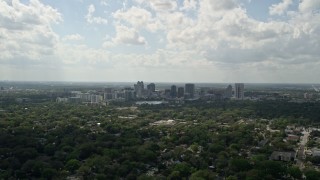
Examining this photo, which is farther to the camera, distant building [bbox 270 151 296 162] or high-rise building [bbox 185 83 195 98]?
high-rise building [bbox 185 83 195 98]

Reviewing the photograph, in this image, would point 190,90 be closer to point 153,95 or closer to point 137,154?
point 153,95

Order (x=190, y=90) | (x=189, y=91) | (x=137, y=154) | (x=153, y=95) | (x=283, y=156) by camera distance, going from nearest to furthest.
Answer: (x=137, y=154), (x=283, y=156), (x=189, y=91), (x=190, y=90), (x=153, y=95)

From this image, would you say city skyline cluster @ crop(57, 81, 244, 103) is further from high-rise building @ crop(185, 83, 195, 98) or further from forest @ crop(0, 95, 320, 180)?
forest @ crop(0, 95, 320, 180)

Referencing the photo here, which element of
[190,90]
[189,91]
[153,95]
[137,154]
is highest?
[190,90]

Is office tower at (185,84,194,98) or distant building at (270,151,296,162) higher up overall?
office tower at (185,84,194,98)

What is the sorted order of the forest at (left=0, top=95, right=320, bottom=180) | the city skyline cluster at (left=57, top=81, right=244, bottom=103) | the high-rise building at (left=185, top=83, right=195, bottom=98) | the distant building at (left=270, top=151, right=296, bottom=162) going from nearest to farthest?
1. the forest at (left=0, top=95, right=320, bottom=180)
2. the distant building at (left=270, top=151, right=296, bottom=162)
3. the city skyline cluster at (left=57, top=81, right=244, bottom=103)
4. the high-rise building at (left=185, top=83, right=195, bottom=98)

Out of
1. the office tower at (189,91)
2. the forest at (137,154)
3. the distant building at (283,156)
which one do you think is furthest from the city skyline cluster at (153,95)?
the distant building at (283,156)

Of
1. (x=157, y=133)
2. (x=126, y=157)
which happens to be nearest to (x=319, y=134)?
(x=157, y=133)

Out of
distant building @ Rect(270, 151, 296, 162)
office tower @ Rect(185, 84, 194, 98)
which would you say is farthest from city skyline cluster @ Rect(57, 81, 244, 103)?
distant building @ Rect(270, 151, 296, 162)

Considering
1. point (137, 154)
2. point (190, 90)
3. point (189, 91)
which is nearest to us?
point (137, 154)

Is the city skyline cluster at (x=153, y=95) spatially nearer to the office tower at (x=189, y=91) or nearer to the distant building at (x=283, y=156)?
the office tower at (x=189, y=91)

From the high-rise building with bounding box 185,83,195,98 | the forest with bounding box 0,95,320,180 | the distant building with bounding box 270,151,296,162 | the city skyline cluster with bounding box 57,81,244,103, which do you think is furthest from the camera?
the high-rise building with bounding box 185,83,195,98

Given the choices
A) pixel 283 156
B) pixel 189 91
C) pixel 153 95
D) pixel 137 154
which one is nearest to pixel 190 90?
pixel 189 91

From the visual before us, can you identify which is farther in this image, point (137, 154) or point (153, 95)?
point (153, 95)
